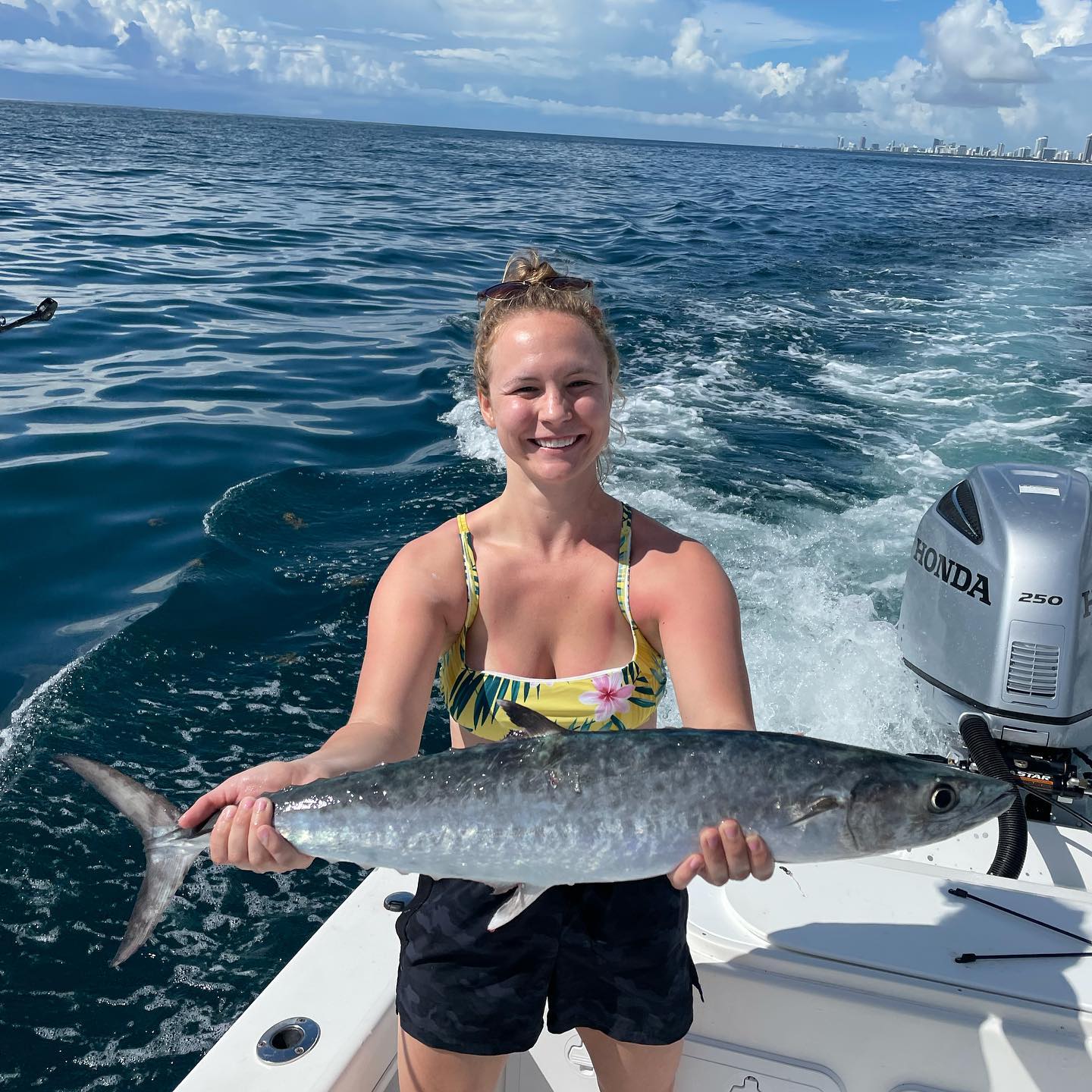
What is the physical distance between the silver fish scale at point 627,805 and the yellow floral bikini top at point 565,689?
1.13 feet

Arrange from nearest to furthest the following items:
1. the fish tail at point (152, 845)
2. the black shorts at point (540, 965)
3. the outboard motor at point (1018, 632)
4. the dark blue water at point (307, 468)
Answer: the fish tail at point (152, 845) → the black shorts at point (540, 965) → the outboard motor at point (1018, 632) → the dark blue water at point (307, 468)

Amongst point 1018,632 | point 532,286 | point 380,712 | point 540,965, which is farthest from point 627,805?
point 1018,632

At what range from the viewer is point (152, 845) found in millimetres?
2082

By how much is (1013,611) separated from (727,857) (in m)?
2.49

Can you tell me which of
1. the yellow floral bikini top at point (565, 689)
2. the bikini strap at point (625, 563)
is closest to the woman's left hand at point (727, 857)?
the yellow floral bikini top at point (565, 689)

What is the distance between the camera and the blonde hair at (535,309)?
247 centimetres

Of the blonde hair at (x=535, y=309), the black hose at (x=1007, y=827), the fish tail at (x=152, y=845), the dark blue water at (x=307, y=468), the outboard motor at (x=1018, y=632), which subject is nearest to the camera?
the fish tail at (x=152, y=845)

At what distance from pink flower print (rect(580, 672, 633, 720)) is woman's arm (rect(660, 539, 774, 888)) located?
128 mm

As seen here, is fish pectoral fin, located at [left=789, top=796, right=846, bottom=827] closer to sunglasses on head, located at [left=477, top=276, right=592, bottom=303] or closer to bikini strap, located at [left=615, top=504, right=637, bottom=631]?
bikini strap, located at [left=615, top=504, right=637, bottom=631]

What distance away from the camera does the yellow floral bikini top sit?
230 cm

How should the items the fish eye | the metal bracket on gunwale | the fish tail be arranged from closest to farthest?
1. the fish eye
2. the fish tail
3. the metal bracket on gunwale

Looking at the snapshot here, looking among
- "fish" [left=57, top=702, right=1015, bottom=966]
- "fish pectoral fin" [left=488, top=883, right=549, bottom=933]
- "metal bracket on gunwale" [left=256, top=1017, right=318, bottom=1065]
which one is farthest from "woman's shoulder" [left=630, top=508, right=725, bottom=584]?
"metal bracket on gunwale" [left=256, top=1017, right=318, bottom=1065]

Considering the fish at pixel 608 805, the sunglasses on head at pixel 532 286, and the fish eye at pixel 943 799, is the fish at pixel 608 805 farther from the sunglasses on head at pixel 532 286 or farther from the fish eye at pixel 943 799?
the sunglasses on head at pixel 532 286

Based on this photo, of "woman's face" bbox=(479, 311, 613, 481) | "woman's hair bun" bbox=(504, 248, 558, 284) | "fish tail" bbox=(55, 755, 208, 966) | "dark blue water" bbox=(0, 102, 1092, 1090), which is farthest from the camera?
"dark blue water" bbox=(0, 102, 1092, 1090)
